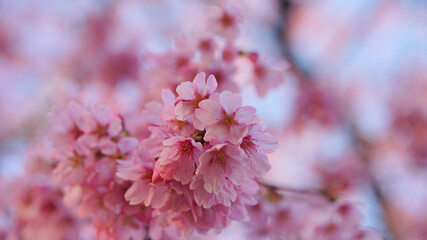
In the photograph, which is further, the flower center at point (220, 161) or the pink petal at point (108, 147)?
the pink petal at point (108, 147)

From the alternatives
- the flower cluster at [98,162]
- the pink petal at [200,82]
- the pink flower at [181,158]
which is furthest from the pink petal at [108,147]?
the pink petal at [200,82]

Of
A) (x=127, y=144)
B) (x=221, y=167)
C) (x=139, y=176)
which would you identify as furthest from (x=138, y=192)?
(x=221, y=167)

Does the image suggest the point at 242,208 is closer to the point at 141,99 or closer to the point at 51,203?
the point at 51,203

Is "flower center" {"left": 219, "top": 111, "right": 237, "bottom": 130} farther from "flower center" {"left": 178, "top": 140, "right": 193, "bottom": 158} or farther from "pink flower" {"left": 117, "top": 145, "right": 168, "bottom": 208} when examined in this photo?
"pink flower" {"left": 117, "top": 145, "right": 168, "bottom": 208}

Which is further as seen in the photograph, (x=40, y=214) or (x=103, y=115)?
(x=40, y=214)

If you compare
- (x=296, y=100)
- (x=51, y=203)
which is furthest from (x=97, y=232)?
(x=296, y=100)

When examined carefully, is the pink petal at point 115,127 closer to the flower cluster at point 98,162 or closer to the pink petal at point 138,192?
the flower cluster at point 98,162

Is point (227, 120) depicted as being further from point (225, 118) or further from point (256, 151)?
point (256, 151)
